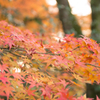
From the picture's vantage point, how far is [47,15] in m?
5.22

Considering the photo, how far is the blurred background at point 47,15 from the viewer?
2.98 m

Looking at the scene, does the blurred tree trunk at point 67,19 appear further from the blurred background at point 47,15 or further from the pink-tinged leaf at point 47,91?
the pink-tinged leaf at point 47,91

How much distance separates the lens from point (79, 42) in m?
1.22

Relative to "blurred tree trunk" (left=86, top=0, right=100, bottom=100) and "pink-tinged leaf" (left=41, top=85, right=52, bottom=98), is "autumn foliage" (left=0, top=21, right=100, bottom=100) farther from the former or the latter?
"blurred tree trunk" (left=86, top=0, right=100, bottom=100)

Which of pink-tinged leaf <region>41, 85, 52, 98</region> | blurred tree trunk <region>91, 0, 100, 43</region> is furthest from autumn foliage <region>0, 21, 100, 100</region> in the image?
blurred tree trunk <region>91, 0, 100, 43</region>

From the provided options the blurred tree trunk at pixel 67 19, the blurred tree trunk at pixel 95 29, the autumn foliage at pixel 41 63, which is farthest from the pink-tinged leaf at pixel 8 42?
the blurred tree trunk at pixel 95 29

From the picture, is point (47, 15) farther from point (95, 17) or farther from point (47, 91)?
point (47, 91)

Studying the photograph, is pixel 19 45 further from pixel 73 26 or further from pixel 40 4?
pixel 40 4

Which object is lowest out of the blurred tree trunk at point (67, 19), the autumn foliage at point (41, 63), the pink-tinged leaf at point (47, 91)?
→ the pink-tinged leaf at point (47, 91)

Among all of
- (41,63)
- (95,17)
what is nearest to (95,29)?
(95,17)

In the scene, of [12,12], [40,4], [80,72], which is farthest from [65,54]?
[40,4]

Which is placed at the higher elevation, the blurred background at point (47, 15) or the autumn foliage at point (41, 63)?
the blurred background at point (47, 15)

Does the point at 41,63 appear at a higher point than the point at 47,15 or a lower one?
lower

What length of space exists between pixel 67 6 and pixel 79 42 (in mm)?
2023
